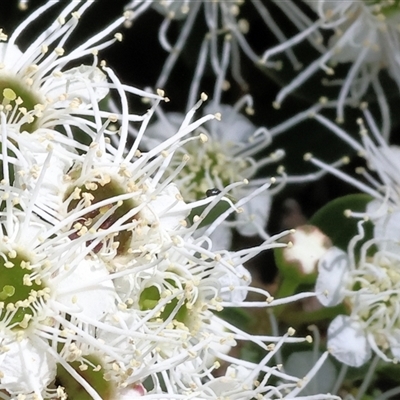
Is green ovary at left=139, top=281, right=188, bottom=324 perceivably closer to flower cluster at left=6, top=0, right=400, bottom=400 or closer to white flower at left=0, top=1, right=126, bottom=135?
flower cluster at left=6, top=0, right=400, bottom=400

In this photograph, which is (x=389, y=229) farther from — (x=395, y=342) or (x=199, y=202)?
(x=199, y=202)

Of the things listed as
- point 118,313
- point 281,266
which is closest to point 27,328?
point 118,313

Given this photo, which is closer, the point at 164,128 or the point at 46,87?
the point at 46,87

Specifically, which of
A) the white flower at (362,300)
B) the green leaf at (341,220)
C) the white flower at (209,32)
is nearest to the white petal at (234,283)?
the white flower at (362,300)

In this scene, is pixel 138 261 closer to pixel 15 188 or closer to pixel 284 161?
pixel 15 188

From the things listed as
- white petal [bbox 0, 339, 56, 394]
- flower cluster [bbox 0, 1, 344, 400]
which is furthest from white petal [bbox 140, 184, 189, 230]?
white petal [bbox 0, 339, 56, 394]

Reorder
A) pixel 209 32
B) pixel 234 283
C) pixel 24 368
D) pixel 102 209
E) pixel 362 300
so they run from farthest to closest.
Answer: pixel 209 32 → pixel 362 300 → pixel 234 283 → pixel 102 209 → pixel 24 368

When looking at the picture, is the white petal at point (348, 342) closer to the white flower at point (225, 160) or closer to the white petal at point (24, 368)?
the white flower at point (225, 160)

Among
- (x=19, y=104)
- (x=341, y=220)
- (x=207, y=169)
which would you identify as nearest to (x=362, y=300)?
(x=341, y=220)
